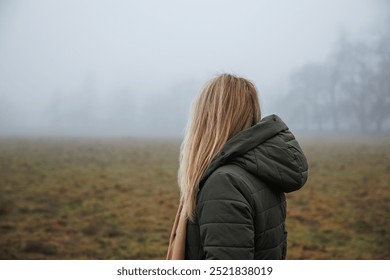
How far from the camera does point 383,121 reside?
14.3 feet

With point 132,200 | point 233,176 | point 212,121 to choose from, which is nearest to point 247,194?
point 233,176

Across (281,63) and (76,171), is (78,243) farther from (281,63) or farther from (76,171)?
(281,63)

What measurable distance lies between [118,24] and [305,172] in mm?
3852

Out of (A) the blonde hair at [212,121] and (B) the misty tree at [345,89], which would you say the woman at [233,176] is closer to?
(A) the blonde hair at [212,121]

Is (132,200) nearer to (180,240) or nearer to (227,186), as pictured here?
(180,240)

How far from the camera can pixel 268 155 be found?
0.86 metres

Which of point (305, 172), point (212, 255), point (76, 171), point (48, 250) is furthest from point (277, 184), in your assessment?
point (76, 171)

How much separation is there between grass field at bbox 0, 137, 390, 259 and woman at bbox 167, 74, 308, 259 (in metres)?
3.22

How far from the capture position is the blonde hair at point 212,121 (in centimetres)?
88

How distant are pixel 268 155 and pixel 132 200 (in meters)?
4.02

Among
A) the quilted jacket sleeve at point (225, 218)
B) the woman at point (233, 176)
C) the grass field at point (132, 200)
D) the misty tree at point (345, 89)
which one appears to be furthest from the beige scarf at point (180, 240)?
the misty tree at point (345, 89)

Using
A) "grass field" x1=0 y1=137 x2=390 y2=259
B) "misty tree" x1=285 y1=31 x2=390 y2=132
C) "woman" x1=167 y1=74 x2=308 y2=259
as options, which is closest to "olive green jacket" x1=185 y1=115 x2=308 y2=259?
"woman" x1=167 y1=74 x2=308 y2=259

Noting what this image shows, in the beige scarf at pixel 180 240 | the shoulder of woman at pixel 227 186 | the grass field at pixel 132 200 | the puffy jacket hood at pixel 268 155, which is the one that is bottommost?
the grass field at pixel 132 200

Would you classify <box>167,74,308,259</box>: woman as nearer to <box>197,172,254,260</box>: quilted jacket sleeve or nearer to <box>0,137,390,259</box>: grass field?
<box>197,172,254,260</box>: quilted jacket sleeve
